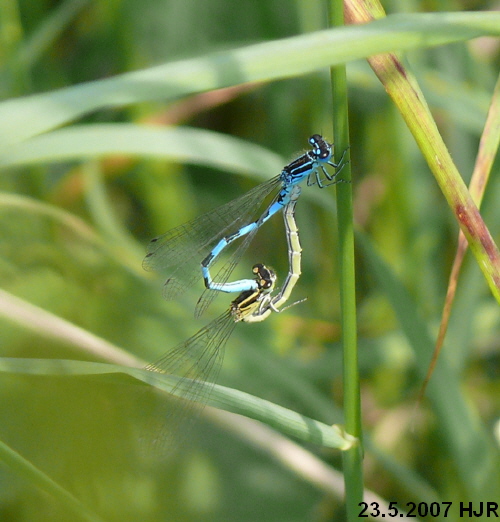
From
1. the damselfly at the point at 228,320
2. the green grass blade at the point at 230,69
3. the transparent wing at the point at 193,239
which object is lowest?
the green grass blade at the point at 230,69

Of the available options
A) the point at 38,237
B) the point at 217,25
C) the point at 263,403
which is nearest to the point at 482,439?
the point at 263,403

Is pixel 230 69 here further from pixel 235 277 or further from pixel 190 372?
pixel 235 277

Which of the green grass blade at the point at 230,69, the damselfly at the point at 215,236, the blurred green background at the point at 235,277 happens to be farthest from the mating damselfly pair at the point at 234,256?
the green grass blade at the point at 230,69

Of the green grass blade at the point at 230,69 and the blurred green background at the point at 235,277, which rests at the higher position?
the blurred green background at the point at 235,277

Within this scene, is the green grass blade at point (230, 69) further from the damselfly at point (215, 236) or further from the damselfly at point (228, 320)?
the damselfly at point (215, 236)

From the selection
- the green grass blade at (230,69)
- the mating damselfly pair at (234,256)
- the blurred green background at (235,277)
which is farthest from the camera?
the mating damselfly pair at (234,256)

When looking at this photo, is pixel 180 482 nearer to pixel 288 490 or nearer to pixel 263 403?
pixel 288 490
